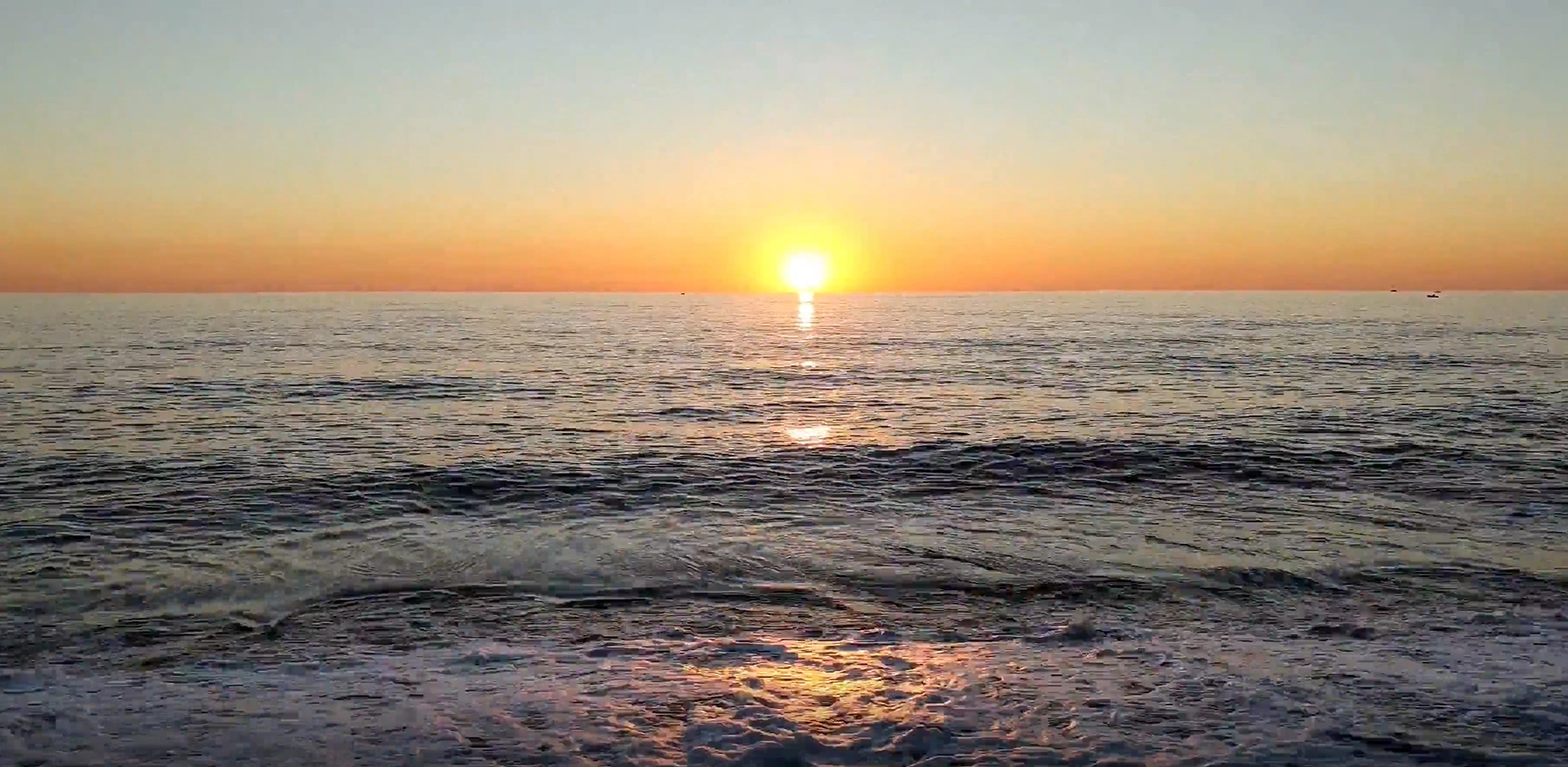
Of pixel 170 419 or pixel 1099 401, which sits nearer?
pixel 170 419

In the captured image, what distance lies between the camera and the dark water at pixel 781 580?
8.44 metres

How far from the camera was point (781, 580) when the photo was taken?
13.9 metres

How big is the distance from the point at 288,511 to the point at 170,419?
1425 cm

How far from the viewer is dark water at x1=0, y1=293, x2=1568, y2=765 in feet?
27.7

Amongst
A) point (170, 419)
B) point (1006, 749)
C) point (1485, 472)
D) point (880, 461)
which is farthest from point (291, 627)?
point (1485, 472)

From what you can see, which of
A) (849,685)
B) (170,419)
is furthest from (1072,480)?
(170,419)

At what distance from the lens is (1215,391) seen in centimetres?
3881

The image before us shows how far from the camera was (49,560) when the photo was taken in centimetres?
1461

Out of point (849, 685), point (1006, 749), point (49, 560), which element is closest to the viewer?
point (1006, 749)

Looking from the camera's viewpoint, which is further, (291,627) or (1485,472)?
(1485,472)

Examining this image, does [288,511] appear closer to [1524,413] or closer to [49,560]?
[49,560]

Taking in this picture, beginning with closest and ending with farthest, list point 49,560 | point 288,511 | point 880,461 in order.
A: point 49,560
point 288,511
point 880,461

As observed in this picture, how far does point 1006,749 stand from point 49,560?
14.3m

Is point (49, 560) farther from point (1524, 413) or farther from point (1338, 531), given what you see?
point (1524, 413)
